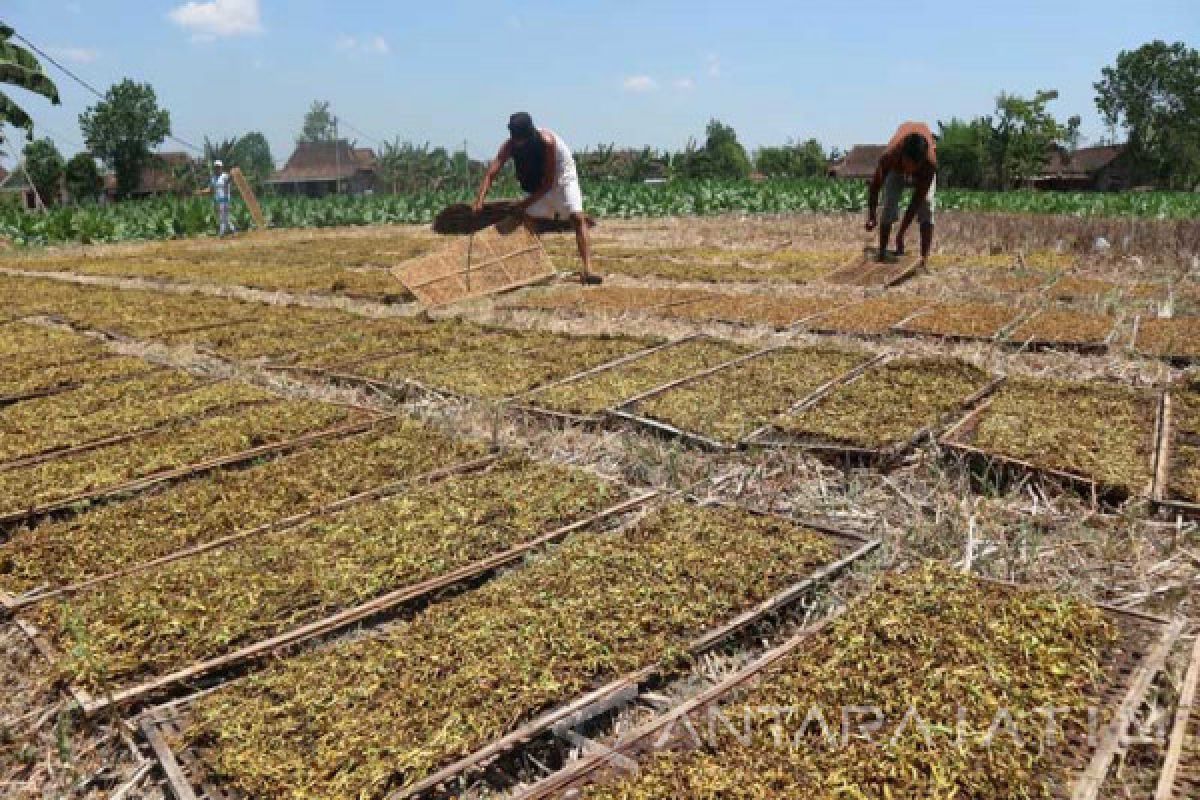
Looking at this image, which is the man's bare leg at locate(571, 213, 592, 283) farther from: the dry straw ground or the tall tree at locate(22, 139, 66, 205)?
the tall tree at locate(22, 139, 66, 205)

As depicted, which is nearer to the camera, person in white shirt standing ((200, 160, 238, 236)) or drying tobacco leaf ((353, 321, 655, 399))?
drying tobacco leaf ((353, 321, 655, 399))

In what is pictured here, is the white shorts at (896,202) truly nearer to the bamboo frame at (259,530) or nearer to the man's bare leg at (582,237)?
the man's bare leg at (582,237)

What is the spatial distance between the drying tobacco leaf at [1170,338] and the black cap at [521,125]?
543cm

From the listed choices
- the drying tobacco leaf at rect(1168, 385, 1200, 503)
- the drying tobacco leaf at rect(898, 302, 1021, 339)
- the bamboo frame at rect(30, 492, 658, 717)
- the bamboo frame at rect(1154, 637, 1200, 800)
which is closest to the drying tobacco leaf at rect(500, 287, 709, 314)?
the drying tobacco leaf at rect(898, 302, 1021, 339)

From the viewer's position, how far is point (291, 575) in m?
2.59

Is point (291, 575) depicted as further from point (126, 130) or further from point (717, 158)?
point (126, 130)

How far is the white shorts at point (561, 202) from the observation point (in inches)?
337

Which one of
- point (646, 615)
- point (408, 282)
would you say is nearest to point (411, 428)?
point (646, 615)

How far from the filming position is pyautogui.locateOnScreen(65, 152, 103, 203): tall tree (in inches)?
1692

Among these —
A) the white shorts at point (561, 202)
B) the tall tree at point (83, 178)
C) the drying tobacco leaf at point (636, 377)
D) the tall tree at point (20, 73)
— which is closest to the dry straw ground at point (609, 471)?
the drying tobacco leaf at point (636, 377)

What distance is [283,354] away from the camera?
5.71 m

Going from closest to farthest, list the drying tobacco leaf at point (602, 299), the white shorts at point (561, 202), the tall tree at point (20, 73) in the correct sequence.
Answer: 1. the drying tobacco leaf at point (602, 299)
2. the white shorts at point (561, 202)
3. the tall tree at point (20, 73)

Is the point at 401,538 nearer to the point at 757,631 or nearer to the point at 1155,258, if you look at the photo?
the point at 757,631

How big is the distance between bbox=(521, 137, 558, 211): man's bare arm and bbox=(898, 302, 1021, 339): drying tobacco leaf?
3.88 m
